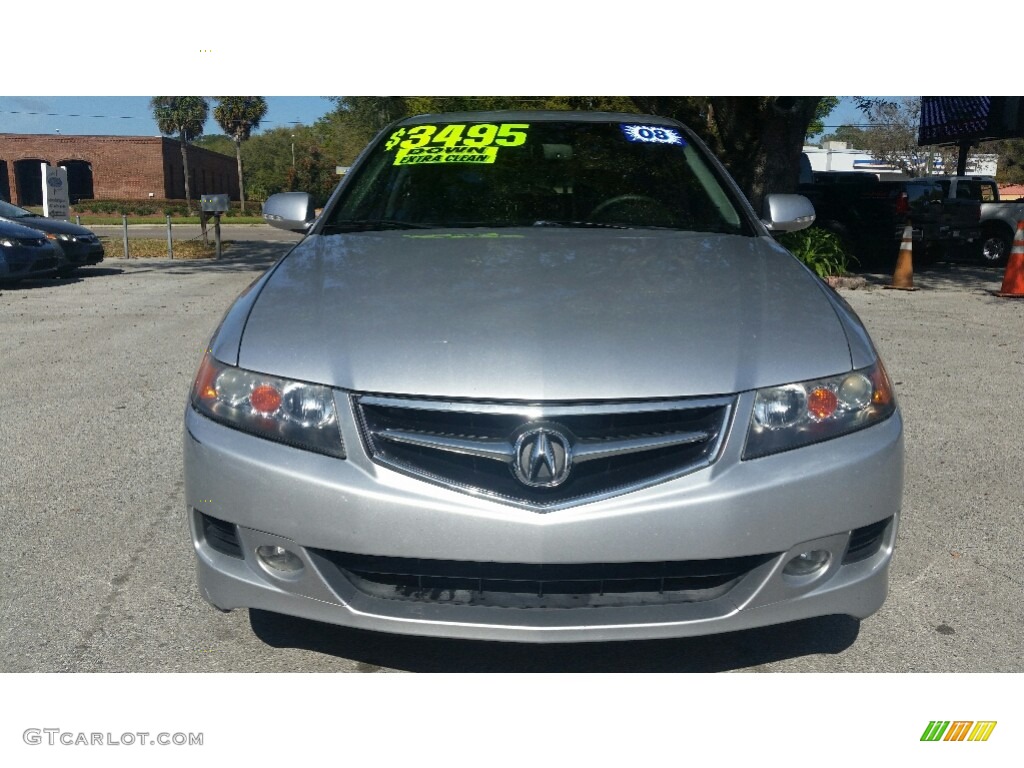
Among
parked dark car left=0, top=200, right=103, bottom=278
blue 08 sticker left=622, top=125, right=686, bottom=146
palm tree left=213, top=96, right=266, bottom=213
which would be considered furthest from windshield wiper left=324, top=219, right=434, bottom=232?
palm tree left=213, top=96, right=266, bottom=213

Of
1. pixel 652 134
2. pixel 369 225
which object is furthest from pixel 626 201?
pixel 369 225

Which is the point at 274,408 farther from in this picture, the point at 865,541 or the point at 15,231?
the point at 15,231

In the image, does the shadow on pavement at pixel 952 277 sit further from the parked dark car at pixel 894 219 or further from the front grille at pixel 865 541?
the front grille at pixel 865 541

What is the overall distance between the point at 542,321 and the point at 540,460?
45 cm

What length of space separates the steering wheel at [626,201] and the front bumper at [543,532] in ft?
5.27

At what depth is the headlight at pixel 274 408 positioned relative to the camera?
2.37 metres

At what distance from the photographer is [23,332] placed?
368 inches

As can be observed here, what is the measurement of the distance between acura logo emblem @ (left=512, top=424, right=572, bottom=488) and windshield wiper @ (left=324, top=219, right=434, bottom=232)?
1527 millimetres

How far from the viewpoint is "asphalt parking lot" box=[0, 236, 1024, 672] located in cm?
283

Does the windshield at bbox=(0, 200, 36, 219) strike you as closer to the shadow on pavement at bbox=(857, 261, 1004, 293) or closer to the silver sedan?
the shadow on pavement at bbox=(857, 261, 1004, 293)

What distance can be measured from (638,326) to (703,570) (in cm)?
63

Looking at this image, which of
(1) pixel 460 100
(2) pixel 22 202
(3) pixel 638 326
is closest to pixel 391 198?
(3) pixel 638 326
